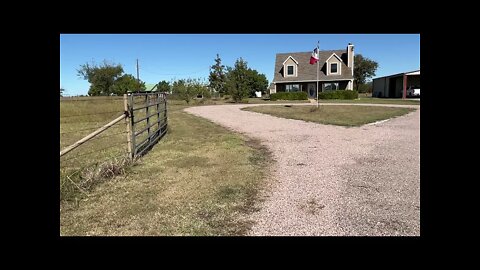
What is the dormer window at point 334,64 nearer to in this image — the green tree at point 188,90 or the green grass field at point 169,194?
the green tree at point 188,90

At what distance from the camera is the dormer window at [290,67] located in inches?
1687

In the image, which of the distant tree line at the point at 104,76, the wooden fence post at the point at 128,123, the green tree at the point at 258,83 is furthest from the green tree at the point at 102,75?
the wooden fence post at the point at 128,123


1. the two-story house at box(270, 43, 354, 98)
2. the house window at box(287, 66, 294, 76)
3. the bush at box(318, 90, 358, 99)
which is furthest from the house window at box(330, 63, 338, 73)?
the house window at box(287, 66, 294, 76)

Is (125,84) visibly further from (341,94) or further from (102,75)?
(341,94)

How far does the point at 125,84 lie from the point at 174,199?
68.7m

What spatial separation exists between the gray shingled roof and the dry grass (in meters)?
36.4

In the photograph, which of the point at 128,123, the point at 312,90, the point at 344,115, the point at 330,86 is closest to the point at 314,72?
the point at 312,90

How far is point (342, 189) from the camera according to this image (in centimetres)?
479

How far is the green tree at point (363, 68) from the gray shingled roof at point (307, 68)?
3621 centimetres

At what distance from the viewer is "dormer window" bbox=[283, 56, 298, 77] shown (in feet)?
141

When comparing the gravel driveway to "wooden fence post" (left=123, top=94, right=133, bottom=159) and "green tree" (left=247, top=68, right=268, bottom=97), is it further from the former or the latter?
"green tree" (left=247, top=68, right=268, bottom=97)
